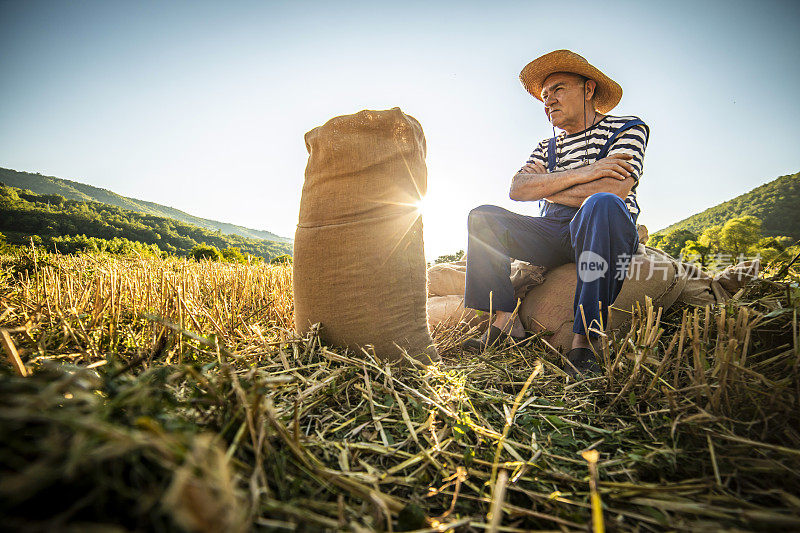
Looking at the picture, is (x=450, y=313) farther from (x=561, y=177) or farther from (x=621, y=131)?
(x=621, y=131)

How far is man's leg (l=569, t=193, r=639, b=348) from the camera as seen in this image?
6.10 feet

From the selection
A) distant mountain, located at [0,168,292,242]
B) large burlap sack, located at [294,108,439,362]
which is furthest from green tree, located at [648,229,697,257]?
distant mountain, located at [0,168,292,242]

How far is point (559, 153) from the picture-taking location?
2.71 metres

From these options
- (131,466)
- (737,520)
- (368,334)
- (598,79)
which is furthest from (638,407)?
(598,79)

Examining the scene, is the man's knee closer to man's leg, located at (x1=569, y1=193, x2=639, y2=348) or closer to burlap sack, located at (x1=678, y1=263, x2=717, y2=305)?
man's leg, located at (x1=569, y1=193, x2=639, y2=348)

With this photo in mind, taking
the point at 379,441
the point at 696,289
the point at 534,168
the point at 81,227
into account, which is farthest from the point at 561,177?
the point at 81,227

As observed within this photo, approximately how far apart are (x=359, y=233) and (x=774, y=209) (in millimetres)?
15628

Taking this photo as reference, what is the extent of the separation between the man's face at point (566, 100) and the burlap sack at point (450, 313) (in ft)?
5.52

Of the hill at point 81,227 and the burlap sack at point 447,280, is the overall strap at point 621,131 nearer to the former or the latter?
the burlap sack at point 447,280

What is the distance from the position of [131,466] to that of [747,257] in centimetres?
338

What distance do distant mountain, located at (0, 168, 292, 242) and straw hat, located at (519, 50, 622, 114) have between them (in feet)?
187

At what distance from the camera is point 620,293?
205 centimetres

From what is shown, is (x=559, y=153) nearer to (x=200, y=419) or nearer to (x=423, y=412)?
(x=423, y=412)

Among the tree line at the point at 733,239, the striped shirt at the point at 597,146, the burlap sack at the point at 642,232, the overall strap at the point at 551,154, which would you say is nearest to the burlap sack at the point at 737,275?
the burlap sack at the point at 642,232
